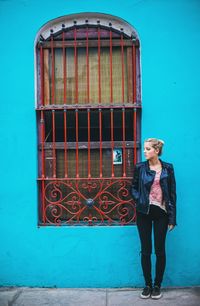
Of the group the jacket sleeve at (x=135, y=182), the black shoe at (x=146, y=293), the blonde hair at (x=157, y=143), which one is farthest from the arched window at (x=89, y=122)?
the black shoe at (x=146, y=293)

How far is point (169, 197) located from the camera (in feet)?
13.7

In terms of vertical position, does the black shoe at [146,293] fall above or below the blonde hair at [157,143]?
below

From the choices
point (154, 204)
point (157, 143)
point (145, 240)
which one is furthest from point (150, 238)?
point (157, 143)

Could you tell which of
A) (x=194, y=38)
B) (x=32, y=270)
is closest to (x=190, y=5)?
(x=194, y=38)

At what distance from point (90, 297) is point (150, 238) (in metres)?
0.90

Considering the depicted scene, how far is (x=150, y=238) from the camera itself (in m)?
4.26

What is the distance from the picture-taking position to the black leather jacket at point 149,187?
163 inches

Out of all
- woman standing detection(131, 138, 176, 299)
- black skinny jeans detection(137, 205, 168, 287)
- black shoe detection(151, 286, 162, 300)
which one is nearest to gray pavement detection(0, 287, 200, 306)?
black shoe detection(151, 286, 162, 300)

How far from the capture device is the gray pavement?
164 inches

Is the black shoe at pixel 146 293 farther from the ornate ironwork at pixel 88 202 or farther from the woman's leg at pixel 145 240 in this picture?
the ornate ironwork at pixel 88 202

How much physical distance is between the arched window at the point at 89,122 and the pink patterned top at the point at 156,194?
52 centimetres

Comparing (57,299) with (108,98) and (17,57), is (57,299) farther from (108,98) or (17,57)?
(17,57)

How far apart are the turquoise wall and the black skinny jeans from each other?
13.9 inches

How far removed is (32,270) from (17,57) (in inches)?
95.0
